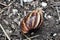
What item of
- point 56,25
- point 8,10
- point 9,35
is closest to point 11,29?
point 9,35

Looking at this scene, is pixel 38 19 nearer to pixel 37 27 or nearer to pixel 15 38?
pixel 37 27

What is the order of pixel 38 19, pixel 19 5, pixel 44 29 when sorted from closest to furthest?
pixel 38 19 < pixel 44 29 < pixel 19 5

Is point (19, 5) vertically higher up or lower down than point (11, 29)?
higher up

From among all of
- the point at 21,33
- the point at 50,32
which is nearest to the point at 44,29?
the point at 50,32

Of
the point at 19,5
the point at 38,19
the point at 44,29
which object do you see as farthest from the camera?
the point at 19,5

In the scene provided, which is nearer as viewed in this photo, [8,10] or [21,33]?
[21,33]

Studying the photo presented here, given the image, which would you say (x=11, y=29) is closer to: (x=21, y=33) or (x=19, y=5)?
(x=21, y=33)

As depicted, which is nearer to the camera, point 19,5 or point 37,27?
point 37,27

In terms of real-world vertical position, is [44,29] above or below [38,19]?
below
